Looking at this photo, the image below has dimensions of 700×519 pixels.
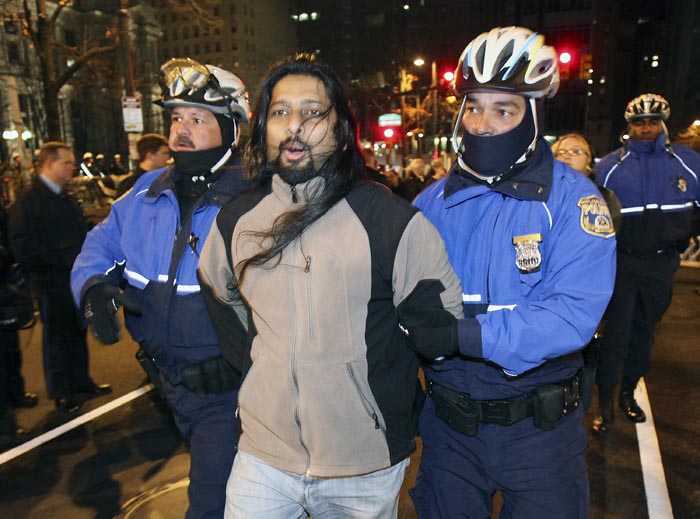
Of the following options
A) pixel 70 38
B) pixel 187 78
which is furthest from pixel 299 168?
pixel 70 38

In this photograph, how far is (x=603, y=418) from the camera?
15.8 feet

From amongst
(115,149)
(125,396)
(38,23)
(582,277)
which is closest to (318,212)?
(582,277)

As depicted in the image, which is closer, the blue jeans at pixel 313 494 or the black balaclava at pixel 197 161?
the blue jeans at pixel 313 494

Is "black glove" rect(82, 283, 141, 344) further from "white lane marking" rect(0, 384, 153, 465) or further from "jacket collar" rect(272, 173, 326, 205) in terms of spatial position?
"white lane marking" rect(0, 384, 153, 465)

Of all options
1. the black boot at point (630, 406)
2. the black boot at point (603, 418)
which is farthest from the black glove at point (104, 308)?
the black boot at point (630, 406)

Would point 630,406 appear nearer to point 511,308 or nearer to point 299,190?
point 511,308

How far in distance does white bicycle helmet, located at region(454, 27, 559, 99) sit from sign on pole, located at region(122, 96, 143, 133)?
1338 cm

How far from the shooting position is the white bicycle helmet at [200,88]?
297cm

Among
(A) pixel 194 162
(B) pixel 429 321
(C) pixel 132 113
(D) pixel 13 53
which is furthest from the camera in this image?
(D) pixel 13 53

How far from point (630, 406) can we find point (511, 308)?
142 inches

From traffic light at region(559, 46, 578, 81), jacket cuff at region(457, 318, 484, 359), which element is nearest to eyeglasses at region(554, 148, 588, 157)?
jacket cuff at region(457, 318, 484, 359)

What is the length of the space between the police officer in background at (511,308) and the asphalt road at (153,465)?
67.4 inches

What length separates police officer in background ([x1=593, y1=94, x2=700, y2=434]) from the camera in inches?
188

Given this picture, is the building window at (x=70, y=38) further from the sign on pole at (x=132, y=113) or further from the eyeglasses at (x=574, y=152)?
the eyeglasses at (x=574, y=152)
